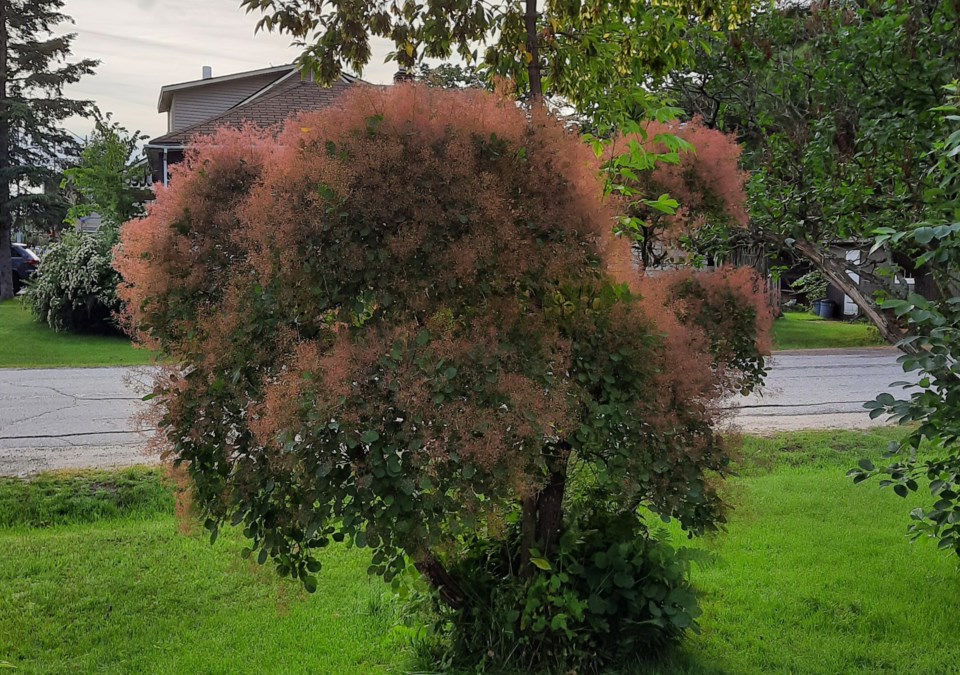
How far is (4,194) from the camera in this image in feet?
85.9

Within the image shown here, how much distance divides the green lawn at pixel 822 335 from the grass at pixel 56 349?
12538 millimetres

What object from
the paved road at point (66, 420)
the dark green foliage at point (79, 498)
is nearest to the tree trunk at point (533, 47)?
the paved road at point (66, 420)

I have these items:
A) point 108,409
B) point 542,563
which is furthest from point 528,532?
point 108,409

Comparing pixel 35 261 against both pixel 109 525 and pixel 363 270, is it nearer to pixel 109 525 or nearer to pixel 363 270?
pixel 109 525

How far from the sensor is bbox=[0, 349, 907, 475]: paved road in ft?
24.9

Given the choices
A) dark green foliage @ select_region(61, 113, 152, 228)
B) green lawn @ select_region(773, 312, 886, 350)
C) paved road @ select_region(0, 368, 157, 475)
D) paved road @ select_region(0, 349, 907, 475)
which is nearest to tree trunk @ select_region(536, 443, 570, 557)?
paved road @ select_region(0, 349, 907, 475)

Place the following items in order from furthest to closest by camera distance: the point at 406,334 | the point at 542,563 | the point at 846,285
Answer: the point at 846,285 < the point at 542,563 < the point at 406,334

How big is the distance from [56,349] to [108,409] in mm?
6676

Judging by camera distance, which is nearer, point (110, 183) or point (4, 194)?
point (110, 183)

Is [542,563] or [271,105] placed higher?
[271,105]

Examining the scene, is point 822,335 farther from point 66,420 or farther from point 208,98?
point 208,98

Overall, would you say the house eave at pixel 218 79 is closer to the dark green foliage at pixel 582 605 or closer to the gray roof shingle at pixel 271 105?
the gray roof shingle at pixel 271 105

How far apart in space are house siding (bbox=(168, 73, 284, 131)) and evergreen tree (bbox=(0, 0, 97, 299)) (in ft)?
10.5

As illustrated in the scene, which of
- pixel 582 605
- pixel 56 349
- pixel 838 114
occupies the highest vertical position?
pixel 838 114
